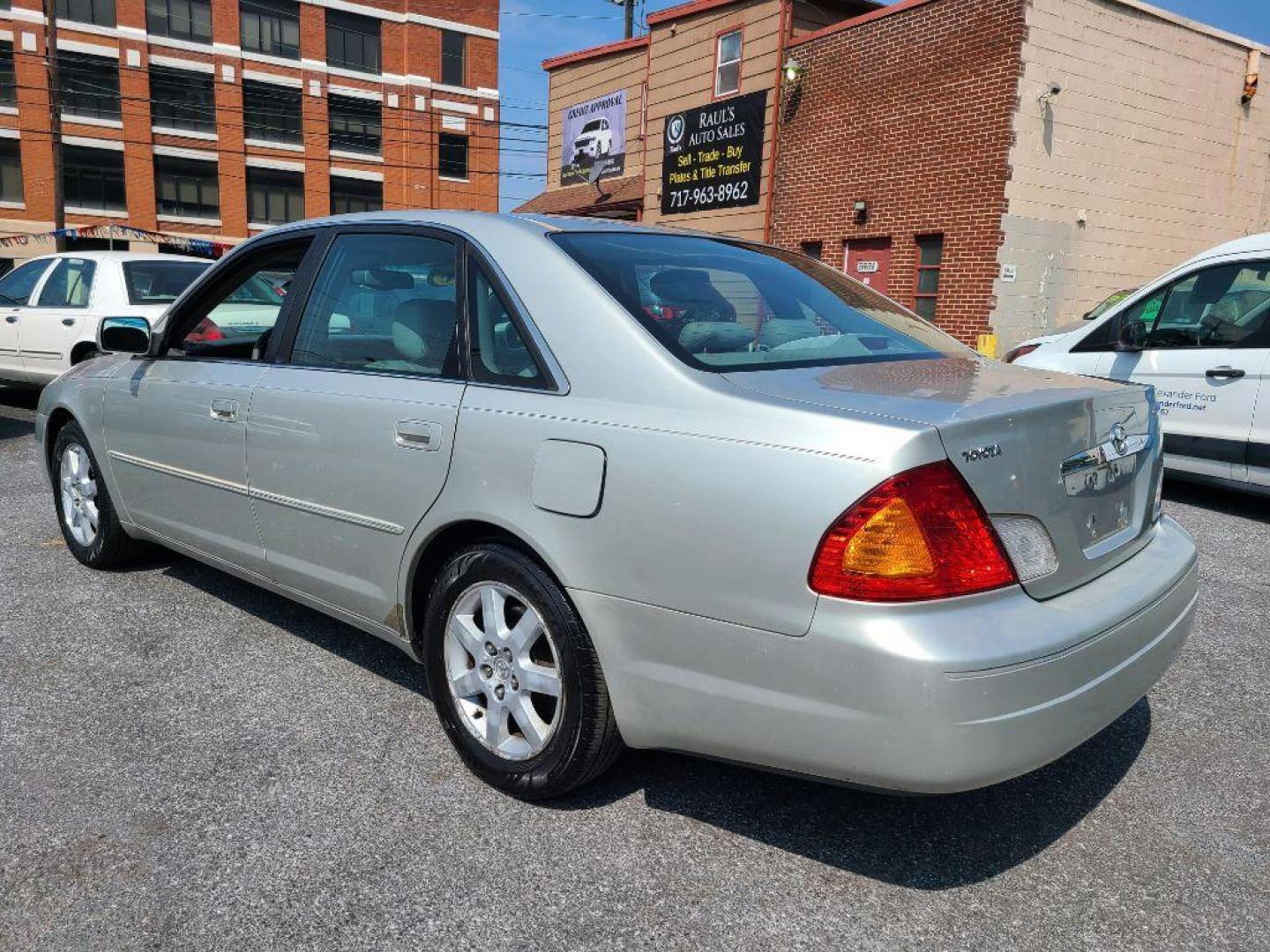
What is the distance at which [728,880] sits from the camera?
2.34 m

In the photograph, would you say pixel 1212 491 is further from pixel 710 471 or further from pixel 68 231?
pixel 68 231

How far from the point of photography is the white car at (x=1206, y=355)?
20.3ft

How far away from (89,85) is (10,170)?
4557 millimetres

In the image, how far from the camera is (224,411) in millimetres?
3533

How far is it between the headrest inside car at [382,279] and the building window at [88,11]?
43902 mm

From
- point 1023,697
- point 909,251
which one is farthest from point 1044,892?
point 909,251

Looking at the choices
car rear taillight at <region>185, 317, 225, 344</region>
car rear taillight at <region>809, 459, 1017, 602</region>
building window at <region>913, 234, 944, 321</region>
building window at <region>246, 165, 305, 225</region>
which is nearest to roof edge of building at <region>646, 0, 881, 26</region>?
building window at <region>913, 234, 944, 321</region>

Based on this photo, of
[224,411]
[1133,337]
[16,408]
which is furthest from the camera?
[16,408]

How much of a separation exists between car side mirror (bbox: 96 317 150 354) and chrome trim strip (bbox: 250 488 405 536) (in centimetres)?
116

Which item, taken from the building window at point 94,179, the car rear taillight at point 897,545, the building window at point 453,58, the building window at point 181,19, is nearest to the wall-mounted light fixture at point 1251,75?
the car rear taillight at point 897,545

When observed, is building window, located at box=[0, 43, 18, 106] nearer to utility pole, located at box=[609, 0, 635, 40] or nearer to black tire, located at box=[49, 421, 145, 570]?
utility pole, located at box=[609, 0, 635, 40]

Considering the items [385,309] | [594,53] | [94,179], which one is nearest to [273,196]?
[94,179]

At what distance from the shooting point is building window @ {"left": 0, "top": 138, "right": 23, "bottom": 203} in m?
37.4

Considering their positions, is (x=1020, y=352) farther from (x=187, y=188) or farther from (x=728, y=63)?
(x=187, y=188)
